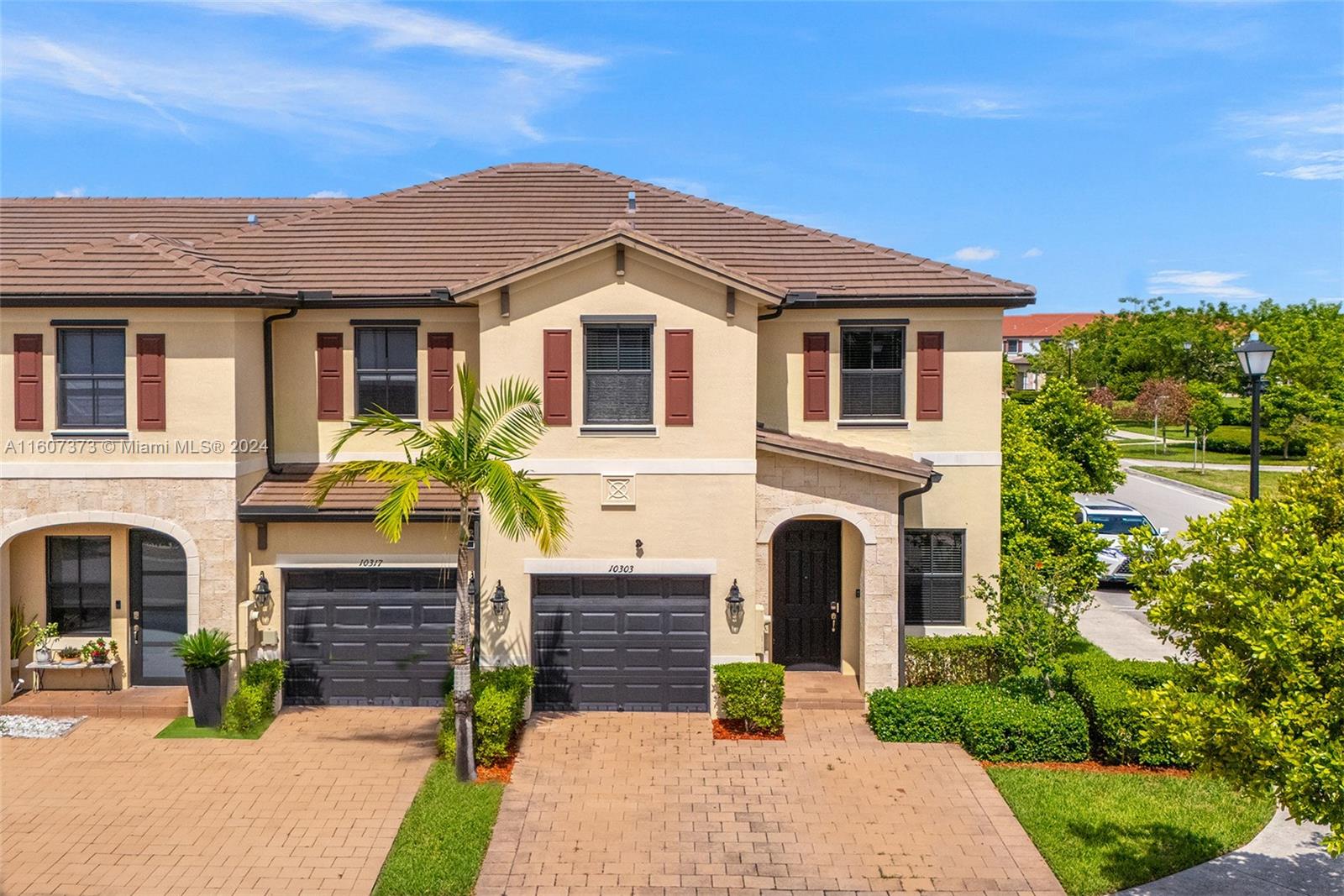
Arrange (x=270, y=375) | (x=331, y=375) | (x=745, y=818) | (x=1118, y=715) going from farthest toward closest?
1. (x=331, y=375)
2. (x=270, y=375)
3. (x=1118, y=715)
4. (x=745, y=818)

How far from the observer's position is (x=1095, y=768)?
13.3m

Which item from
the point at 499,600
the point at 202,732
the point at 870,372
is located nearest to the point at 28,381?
the point at 202,732

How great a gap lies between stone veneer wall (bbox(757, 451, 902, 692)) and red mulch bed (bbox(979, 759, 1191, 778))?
7.82 feet

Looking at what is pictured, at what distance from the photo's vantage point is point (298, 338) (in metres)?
16.3

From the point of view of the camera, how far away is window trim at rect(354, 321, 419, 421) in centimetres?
1641

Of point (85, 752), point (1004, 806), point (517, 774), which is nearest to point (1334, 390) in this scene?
point (1004, 806)

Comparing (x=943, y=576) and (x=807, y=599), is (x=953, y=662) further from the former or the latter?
(x=807, y=599)

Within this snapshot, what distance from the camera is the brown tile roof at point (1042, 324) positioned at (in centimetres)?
10725

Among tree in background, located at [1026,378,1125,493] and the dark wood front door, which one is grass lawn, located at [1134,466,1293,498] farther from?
the dark wood front door

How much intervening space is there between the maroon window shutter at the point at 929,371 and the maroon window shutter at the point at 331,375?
9.21 m

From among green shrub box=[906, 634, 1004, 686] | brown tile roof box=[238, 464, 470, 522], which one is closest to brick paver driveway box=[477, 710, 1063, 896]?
green shrub box=[906, 634, 1004, 686]

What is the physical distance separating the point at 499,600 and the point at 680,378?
4.14 m

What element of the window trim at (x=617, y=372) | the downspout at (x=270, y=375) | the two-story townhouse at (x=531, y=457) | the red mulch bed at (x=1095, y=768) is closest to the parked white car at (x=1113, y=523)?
the two-story townhouse at (x=531, y=457)

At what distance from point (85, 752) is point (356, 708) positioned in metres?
3.53
